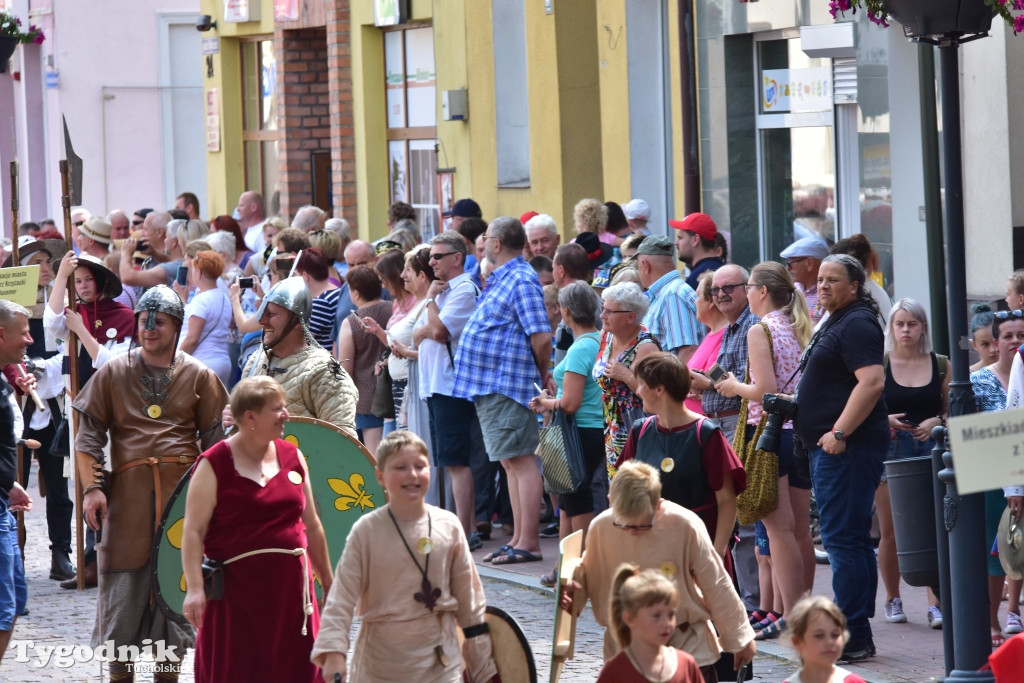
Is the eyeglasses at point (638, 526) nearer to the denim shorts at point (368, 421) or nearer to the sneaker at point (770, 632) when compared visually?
the sneaker at point (770, 632)

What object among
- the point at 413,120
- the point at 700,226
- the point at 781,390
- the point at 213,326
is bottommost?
the point at 781,390

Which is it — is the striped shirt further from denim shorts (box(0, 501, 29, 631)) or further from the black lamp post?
the black lamp post

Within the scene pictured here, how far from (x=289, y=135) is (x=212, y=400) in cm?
1445

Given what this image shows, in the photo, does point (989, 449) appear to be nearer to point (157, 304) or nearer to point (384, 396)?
point (157, 304)

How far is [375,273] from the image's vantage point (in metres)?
11.4

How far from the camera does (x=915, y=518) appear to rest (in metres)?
7.34

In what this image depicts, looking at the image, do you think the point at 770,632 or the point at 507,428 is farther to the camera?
the point at 507,428

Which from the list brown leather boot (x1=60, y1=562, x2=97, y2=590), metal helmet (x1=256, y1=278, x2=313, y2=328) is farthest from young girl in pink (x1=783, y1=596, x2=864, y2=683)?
brown leather boot (x1=60, y1=562, x2=97, y2=590)

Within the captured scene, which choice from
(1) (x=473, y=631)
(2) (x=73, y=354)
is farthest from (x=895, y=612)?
(2) (x=73, y=354)

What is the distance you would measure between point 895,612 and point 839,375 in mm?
1490

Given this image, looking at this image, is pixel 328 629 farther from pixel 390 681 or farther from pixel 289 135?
pixel 289 135

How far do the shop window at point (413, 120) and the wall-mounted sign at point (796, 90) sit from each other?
6.10 m

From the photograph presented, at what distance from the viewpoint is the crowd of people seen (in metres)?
5.96

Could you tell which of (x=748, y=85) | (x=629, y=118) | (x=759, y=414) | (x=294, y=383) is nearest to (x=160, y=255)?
(x=629, y=118)
